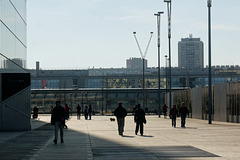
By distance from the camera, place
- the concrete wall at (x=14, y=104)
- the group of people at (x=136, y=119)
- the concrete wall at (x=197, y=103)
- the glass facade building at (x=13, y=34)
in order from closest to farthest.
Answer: the group of people at (x=136, y=119), the concrete wall at (x=14, y=104), the glass facade building at (x=13, y=34), the concrete wall at (x=197, y=103)

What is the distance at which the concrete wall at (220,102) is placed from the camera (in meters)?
49.1

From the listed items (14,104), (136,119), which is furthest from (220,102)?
(136,119)

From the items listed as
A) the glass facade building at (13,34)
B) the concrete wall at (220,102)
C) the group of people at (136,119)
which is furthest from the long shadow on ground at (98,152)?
the concrete wall at (220,102)

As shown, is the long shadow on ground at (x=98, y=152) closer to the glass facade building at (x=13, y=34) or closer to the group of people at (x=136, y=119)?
the group of people at (x=136, y=119)

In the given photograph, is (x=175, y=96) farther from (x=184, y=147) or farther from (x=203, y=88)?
(x=184, y=147)

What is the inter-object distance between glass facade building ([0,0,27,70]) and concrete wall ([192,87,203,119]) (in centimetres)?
1954

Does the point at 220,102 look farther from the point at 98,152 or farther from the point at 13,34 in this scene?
the point at 98,152

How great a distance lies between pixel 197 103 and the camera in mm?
60906

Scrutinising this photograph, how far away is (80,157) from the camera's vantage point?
16.6 m

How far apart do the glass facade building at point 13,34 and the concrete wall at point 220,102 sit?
1717 centimetres

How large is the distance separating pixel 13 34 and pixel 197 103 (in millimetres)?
26287

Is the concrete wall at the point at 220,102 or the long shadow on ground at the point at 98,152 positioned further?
→ the concrete wall at the point at 220,102

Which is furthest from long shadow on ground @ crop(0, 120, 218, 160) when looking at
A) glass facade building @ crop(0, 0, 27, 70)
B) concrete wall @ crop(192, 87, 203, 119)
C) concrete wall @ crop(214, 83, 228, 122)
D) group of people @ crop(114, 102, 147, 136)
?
concrete wall @ crop(192, 87, 203, 119)

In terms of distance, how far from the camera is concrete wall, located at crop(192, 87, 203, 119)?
59.1 meters
